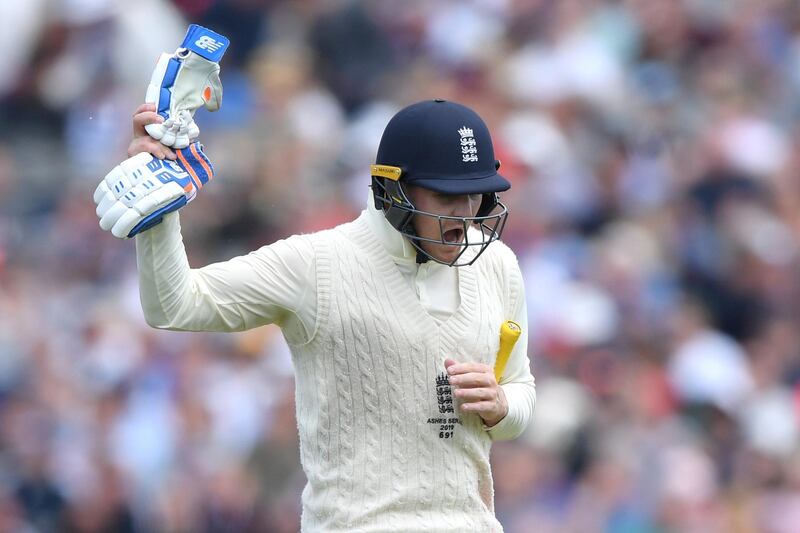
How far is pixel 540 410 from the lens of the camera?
758 cm

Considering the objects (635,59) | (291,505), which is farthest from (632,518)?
(635,59)

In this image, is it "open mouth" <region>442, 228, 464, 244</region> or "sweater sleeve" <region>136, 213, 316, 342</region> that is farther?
"open mouth" <region>442, 228, 464, 244</region>

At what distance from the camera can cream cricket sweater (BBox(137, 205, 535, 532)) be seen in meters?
3.82

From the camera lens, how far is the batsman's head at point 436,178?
3.87 meters

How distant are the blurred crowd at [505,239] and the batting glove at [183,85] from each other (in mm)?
3586

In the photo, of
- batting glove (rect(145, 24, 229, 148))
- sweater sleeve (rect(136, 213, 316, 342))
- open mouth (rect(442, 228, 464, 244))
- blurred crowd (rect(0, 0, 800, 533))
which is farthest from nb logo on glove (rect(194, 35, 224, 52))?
blurred crowd (rect(0, 0, 800, 533))

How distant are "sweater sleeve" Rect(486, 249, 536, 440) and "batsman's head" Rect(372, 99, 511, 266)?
0.32 metres

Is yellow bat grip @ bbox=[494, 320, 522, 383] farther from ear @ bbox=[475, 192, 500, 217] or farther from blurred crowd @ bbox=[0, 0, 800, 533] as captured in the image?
blurred crowd @ bbox=[0, 0, 800, 533]

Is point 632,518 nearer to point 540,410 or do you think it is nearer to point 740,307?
point 540,410

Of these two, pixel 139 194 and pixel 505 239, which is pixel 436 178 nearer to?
pixel 139 194

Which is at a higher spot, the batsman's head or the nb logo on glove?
the nb logo on glove

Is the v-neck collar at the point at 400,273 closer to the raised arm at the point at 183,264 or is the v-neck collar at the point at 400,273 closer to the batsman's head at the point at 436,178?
the batsman's head at the point at 436,178

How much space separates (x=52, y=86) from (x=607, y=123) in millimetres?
3567

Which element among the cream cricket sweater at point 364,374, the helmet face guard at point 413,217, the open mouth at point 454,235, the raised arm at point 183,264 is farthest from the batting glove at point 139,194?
the open mouth at point 454,235
